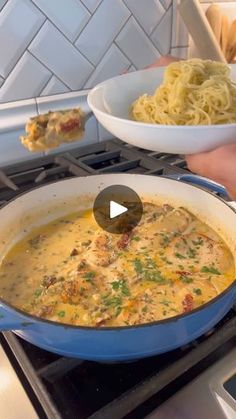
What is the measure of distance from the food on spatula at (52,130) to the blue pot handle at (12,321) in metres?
0.37

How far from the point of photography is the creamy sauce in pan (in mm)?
632

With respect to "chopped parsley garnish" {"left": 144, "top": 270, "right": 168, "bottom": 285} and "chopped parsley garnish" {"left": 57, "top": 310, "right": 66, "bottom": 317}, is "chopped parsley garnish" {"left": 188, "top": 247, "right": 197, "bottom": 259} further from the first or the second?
"chopped parsley garnish" {"left": 57, "top": 310, "right": 66, "bottom": 317}

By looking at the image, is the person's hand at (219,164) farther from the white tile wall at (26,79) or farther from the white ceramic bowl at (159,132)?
the white tile wall at (26,79)

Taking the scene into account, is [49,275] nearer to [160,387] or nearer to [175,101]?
[160,387]

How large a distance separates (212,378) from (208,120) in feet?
1.49

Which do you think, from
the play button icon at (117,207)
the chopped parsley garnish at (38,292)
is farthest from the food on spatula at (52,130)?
the chopped parsley garnish at (38,292)

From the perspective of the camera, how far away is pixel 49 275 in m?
0.72

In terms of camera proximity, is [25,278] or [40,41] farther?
[40,41]

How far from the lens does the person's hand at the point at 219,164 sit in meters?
0.66

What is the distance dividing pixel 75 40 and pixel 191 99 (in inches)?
18.8

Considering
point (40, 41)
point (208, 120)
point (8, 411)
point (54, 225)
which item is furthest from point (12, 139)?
point (8, 411)

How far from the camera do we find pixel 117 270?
2.37 feet

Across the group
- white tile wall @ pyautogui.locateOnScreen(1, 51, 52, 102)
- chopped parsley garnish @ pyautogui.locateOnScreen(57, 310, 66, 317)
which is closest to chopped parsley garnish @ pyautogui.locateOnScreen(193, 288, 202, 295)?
chopped parsley garnish @ pyautogui.locateOnScreen(57, 310, 66, 317)

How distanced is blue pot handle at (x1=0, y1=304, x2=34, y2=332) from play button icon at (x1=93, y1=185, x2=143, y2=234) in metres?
0.40
